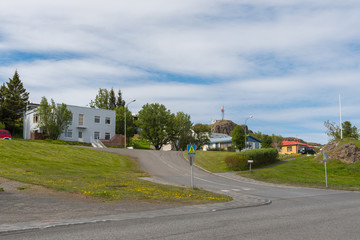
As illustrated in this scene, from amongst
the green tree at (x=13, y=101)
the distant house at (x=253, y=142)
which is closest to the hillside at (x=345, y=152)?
the distant house at (x=253, y=142)

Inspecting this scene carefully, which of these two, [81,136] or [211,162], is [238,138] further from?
[81,136]

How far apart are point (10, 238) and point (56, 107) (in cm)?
5478

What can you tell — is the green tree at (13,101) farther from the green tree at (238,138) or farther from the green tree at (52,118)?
the green tree at (238,138)

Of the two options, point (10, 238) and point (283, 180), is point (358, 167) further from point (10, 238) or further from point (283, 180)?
point (10, 238)

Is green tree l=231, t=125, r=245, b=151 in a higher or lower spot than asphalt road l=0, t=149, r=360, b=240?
higher

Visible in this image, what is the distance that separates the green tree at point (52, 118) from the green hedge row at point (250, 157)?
30586 millimetres

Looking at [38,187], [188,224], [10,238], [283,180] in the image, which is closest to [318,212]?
[188,224]

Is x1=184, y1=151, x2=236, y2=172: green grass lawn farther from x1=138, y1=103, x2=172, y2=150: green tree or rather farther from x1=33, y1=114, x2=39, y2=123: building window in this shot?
x1=33, y1=114, x2=39, y2=123: building window

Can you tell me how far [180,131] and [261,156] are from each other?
1213 inches

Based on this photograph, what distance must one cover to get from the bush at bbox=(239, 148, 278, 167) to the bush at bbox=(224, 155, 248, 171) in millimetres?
834

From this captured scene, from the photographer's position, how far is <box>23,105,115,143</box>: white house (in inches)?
2456

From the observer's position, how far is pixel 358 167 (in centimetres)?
4081

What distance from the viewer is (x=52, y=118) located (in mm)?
56438

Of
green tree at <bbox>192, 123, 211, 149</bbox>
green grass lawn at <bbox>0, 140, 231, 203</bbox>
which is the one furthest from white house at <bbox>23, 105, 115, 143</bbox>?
green grass lawn at <bbox>0, 140, 231, 203</bbox>
